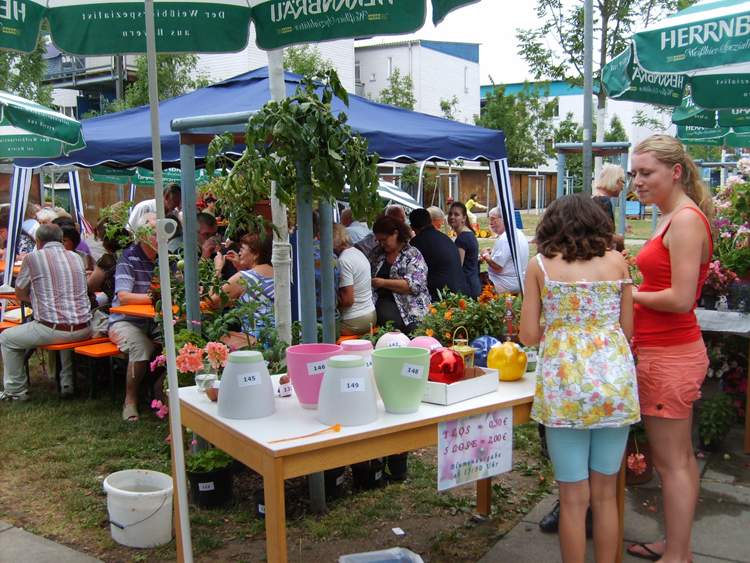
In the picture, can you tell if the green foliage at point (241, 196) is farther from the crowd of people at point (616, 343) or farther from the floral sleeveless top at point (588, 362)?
the floral sleeveless top at point (588, 362)

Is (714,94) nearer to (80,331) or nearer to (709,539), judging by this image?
(709,539)

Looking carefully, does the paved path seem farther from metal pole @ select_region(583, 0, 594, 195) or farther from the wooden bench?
metal pole @ select_region(583, 0, 594, 195)

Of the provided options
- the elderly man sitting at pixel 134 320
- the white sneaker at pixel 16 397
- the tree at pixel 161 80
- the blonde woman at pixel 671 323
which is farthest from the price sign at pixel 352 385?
the tree at pixel 161 80

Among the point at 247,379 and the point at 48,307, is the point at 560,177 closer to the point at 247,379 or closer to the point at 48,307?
the point at 48,307

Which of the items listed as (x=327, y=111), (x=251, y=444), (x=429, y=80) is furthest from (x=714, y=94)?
(x=429, y=80)

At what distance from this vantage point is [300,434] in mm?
1849

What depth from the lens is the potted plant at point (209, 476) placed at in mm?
3125

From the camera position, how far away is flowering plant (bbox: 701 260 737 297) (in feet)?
13.2

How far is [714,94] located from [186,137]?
377 centimetres

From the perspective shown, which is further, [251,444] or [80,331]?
[80,331]

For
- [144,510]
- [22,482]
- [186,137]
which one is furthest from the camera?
[22,482]

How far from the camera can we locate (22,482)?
3.57 m

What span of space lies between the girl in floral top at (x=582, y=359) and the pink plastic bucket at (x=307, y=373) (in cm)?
71

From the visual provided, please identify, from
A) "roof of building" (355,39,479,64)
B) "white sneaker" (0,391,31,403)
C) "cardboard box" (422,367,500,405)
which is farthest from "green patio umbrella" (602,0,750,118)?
"roof of building" (355,39,479,64)
